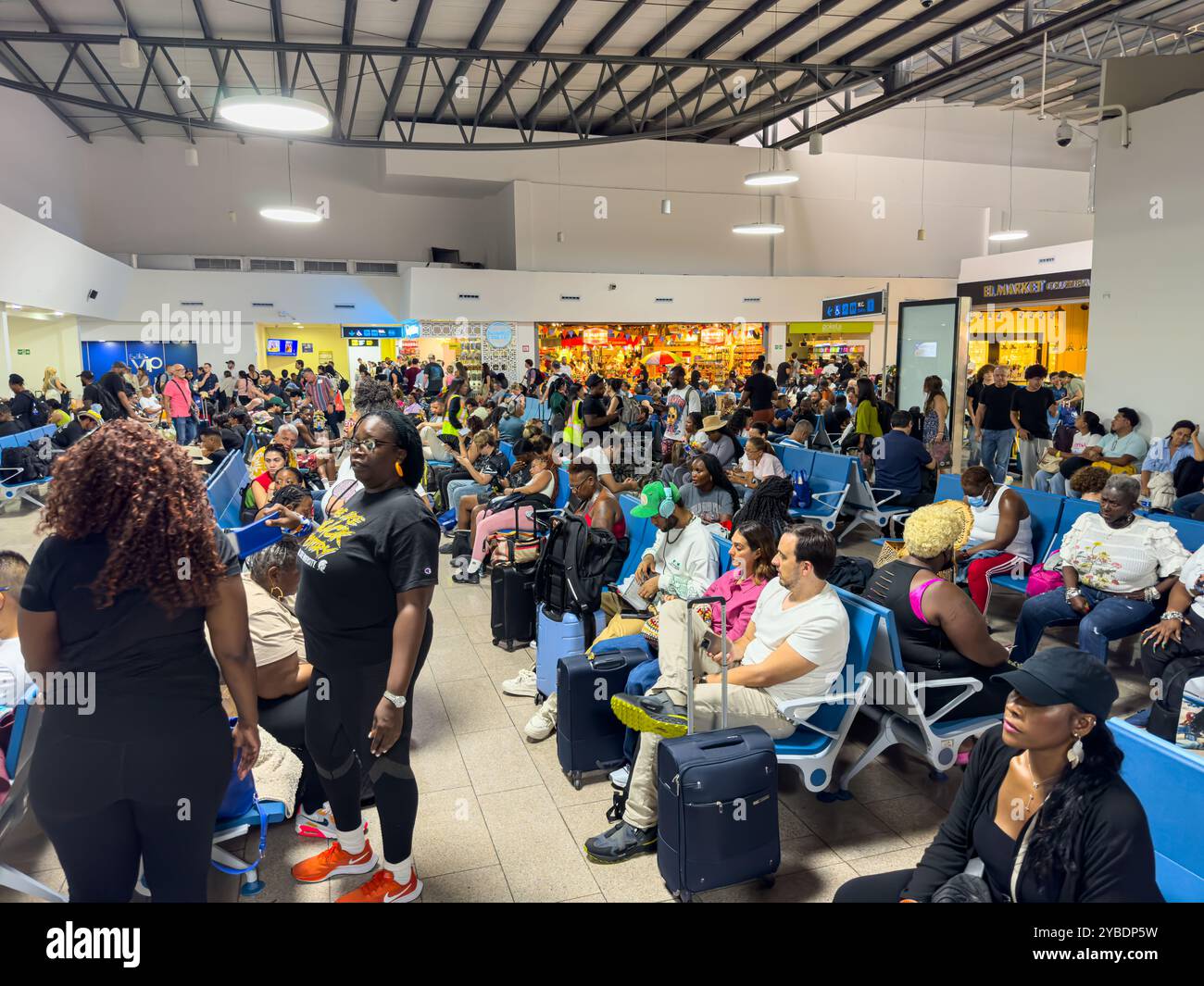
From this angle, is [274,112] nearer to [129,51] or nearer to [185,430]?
[129,51]

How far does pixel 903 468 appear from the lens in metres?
7.46

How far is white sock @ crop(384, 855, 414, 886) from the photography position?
8.88 feet

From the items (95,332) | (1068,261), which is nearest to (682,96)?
(1068,261)

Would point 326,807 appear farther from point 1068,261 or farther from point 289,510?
point 1068,261

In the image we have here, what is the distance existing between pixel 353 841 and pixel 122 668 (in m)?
1.31

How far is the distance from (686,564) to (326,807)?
199 cm

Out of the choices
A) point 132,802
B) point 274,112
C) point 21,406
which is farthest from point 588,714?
point 21,406

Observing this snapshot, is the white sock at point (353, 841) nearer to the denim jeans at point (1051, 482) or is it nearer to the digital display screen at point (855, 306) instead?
the denim jeans at point (1051, 482)

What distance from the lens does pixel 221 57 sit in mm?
14680

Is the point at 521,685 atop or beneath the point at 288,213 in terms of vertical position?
beneath

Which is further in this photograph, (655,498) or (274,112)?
(274,112)

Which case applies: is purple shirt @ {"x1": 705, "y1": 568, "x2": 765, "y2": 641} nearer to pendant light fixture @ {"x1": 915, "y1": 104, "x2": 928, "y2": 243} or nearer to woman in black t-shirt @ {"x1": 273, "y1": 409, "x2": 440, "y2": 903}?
woman in black t-shirt @ {"x1": 273, "y1": 409, "x2": 440, "y2": 903}

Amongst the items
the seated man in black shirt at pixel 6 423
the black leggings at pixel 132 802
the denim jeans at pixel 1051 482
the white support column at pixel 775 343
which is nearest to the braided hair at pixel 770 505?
the black leggings at pixel 132 802

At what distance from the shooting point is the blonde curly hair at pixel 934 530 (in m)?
3.31
